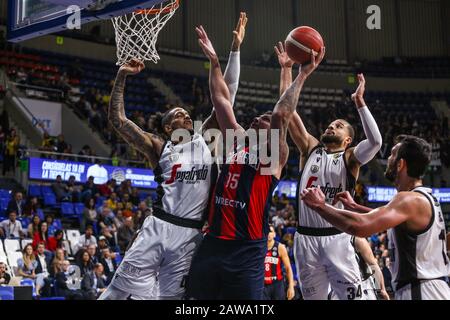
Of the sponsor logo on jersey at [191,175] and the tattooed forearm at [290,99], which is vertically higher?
the tattooed forearm at [290,99]

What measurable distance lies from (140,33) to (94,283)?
19.1 ft

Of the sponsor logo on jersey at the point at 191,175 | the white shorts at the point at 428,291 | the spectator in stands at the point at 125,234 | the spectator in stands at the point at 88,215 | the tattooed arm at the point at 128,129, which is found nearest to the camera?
the white shorts at the point at 428,291

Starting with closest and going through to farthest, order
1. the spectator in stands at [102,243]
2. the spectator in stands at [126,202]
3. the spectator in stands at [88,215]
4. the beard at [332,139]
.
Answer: the beard at [332,139]
the spectator in stands at [102,243]
the spectator in stands at [88,215]
the spectator in stands at [126,202]

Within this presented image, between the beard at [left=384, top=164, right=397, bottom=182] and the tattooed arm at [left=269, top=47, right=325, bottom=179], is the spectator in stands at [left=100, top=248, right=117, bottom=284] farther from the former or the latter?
the beard at [left=384, top=164, right=397, bottom=182]

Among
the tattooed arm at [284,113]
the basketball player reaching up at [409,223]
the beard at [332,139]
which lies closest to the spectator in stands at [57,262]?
the beard at [332,139]

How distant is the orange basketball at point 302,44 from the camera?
533cm

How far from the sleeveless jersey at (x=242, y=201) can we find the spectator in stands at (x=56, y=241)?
26.3 feet

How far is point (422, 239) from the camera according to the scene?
3.93 m

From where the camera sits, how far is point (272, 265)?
30.0 ft

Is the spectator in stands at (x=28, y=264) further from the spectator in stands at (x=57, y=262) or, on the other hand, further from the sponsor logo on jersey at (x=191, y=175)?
the sponsor logo on jersey at (x=191, y=175)

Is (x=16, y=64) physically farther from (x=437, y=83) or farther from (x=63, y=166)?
(x=437, y=83)

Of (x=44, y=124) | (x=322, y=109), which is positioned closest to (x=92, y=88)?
(x=44, y=124)

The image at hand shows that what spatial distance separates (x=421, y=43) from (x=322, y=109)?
23.3 ft

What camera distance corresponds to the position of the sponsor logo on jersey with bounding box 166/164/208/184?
5195mm
